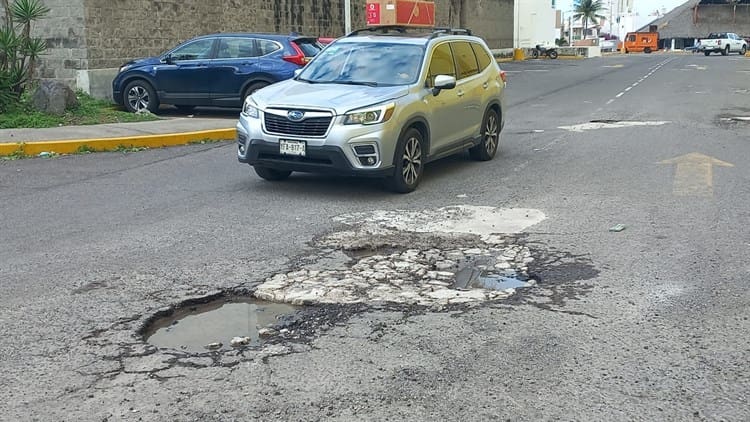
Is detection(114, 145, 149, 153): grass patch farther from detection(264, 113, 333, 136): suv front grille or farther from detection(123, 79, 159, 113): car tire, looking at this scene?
detection(264, 113, 333, 136): suv front grille

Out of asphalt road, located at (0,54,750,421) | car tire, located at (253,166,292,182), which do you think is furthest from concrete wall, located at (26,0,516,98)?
car tire, located at (253,166,292,182)

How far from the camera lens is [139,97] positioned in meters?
16.9

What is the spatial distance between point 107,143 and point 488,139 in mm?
5918

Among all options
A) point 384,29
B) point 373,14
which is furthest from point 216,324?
point 373,14

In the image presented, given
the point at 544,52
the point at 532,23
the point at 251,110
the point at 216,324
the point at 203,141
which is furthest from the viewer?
the point at 544,52

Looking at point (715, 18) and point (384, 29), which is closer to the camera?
point (384, 29)

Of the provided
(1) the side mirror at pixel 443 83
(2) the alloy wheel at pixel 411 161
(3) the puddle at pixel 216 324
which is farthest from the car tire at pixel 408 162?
(3) the puddle at pixel 216 324

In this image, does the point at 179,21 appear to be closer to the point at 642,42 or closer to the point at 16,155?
the point at 16,155

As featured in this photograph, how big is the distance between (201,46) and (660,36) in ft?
322

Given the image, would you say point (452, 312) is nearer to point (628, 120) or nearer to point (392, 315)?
point (392, 315)

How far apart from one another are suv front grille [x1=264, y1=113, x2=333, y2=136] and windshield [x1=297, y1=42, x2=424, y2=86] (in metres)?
1.11

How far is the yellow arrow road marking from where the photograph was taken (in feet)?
29.9

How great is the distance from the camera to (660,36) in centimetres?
10406

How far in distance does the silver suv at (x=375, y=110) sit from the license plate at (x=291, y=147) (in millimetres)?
11
